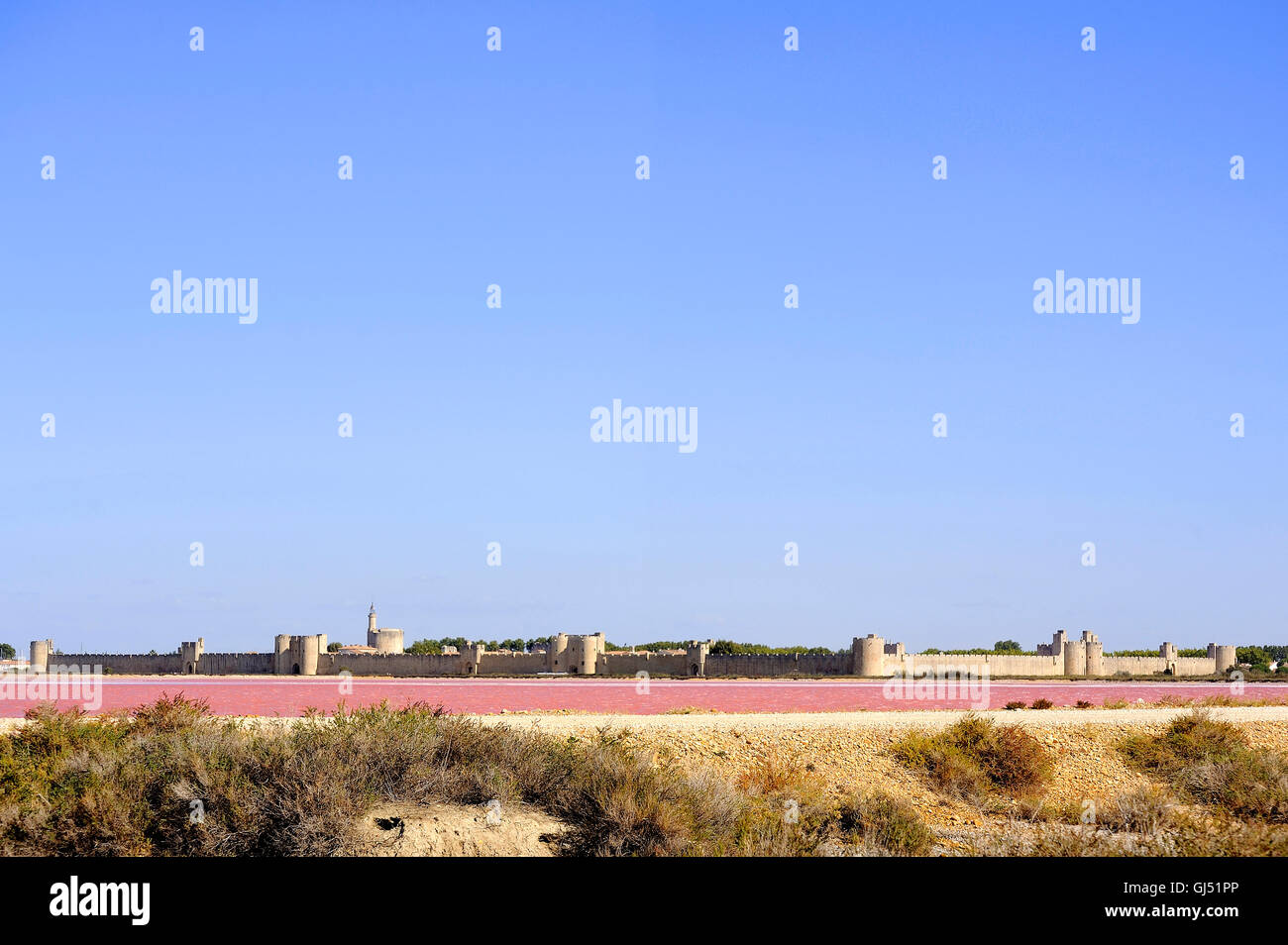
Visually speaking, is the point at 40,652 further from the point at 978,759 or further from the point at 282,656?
the point at 978,759

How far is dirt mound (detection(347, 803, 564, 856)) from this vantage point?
13.3 metres

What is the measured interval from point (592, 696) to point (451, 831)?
94.5ft

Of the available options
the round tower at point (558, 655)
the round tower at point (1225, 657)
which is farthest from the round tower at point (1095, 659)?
the round tower at point (558, 655)

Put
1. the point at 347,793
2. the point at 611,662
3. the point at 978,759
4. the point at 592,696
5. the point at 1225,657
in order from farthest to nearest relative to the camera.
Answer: the point at 1225,657 < the point at 611,662 < the point at 592,696 < the point at 978,759 < the point at 347,793

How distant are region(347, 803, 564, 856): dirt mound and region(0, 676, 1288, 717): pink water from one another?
57.8ft

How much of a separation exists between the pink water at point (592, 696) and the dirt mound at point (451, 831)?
1760cm

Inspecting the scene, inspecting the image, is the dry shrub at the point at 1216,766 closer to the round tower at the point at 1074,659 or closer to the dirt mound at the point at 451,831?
the dirt mound at the point at 451,831

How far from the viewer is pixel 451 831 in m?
13.8

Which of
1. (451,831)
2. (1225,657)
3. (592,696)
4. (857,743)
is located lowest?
(1225,657)

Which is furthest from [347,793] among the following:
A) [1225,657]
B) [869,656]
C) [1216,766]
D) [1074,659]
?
[1225,657]

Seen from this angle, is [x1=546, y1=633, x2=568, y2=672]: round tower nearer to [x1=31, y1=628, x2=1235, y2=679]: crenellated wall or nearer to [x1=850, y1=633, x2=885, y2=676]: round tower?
[x1=31, y1=628, x2=1235, y2=679]: crenellated wall
